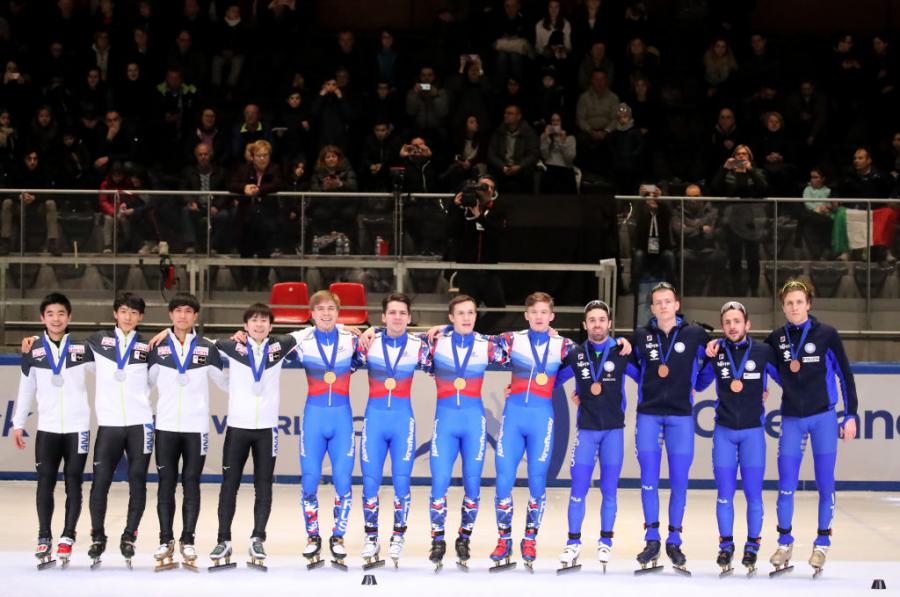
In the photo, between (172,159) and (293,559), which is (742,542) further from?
(172,159)

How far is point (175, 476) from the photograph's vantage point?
935 centimetres

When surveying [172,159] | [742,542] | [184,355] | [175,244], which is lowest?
[742,542]

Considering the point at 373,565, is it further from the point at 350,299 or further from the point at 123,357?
the point at 350,299

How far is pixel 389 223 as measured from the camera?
14008mm

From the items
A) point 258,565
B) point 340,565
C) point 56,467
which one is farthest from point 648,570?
point 56,467

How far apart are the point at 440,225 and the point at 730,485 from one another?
5476mm

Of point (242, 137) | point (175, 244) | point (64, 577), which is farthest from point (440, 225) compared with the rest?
point (64, 577)

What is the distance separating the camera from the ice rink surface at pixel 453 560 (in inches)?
341

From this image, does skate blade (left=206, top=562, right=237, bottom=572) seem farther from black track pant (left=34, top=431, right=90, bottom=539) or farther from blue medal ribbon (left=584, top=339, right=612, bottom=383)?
blue medal ribbon (left=584, top=339, right=612, bottom=383)

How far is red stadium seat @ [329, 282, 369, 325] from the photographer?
545 inches

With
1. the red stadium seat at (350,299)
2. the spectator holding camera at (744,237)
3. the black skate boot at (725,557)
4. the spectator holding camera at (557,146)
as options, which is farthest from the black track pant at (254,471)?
the spectator holding camera at (557,146)

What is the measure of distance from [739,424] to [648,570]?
1220 millimetres

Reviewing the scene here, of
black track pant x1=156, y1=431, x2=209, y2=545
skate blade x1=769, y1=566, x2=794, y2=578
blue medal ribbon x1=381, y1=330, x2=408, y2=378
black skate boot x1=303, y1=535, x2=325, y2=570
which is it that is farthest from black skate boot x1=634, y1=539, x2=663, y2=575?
black track pant x1=156, y1=431, x2=209, y2=545

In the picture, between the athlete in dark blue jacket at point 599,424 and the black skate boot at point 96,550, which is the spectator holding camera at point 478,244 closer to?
the athlete in dark blue jacket at point 599,424
